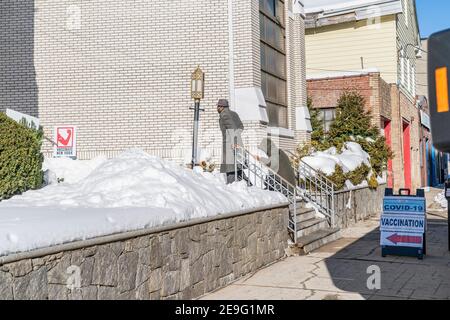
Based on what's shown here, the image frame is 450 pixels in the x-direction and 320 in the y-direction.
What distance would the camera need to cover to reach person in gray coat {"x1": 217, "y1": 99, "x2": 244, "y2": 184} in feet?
34.0

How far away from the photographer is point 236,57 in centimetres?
1237

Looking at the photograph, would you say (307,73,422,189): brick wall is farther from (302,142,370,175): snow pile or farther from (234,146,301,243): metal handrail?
(234,146,301,243): metal handrail

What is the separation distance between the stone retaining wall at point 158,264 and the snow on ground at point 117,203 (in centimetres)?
14

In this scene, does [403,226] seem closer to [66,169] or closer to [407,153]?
[66,169]

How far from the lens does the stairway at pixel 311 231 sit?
949 cm

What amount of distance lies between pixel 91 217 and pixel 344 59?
20699 mm

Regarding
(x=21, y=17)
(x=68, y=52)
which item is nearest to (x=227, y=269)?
(x=68, y=52)

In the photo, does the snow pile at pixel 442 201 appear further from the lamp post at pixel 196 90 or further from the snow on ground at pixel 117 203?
the snow on ground at pixel 117 203

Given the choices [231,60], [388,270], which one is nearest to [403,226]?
[388,270]

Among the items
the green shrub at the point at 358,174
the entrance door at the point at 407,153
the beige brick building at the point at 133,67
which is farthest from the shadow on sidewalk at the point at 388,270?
the entrance door at the point at 407,153

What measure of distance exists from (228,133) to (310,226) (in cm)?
255

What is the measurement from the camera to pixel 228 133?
34.5ft

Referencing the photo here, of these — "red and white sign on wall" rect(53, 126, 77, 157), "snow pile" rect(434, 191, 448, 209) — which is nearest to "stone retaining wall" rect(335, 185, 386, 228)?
"snow pile" rect(434, 191, 448, 209)
